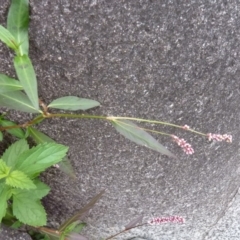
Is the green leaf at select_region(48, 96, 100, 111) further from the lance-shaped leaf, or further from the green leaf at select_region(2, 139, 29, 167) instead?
the lance-shaped leaf

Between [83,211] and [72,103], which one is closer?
[72,103]

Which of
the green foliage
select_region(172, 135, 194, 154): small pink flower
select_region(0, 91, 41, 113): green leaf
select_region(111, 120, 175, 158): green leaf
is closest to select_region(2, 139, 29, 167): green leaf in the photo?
the green foliage

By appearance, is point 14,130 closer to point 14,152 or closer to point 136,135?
point 14,152

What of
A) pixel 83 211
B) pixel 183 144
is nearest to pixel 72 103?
pixel 183 144

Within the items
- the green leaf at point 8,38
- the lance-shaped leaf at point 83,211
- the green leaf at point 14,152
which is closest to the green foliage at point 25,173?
the green leaf at point 14,152

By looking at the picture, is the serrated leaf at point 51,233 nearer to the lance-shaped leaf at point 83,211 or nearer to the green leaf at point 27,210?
the lance-shaped leaf at point 83,211

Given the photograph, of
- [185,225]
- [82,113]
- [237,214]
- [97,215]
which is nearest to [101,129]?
[82,113]

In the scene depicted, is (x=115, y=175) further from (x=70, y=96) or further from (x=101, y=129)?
(x=70, y=96)
